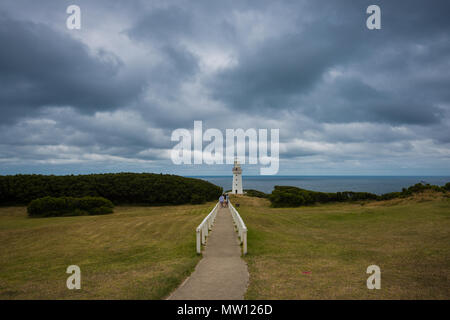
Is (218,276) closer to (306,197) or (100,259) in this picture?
(100,259)

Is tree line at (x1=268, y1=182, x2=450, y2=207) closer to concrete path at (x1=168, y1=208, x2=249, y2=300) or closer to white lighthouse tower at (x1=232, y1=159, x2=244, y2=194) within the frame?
white lighthouse tower at (x1=232, y1=159, x2=244, y2=194)

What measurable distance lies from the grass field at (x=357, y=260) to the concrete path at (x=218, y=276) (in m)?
0.40

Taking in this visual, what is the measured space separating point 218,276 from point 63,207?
36849mm

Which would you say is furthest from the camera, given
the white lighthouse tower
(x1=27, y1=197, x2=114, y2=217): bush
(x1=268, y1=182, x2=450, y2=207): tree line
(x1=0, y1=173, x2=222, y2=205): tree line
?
the white lighthouse tower

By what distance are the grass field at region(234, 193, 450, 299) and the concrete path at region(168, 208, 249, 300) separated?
0.40 m

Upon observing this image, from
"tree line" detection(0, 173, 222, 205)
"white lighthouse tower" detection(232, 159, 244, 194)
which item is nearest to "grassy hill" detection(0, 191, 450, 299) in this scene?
"tree line" detection(0, 173, 222, 205)

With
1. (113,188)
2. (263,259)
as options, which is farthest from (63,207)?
(263,259)

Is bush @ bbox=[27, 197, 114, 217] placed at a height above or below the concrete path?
below

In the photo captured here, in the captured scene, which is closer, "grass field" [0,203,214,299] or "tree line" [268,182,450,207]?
"grass field" [0,203,214,299]

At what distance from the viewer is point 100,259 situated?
12.4 m

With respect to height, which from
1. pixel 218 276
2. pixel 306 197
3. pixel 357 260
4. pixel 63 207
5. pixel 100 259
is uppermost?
pixel 218 276

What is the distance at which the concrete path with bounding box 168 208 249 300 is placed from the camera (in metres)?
6.65

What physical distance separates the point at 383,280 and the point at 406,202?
26584mm

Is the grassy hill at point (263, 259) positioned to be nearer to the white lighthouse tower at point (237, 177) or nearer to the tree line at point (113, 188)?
the tree line at point (113, 188)
